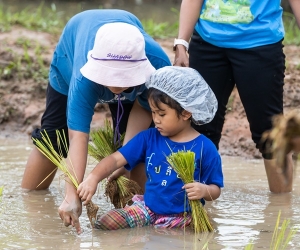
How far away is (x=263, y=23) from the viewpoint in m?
4.14

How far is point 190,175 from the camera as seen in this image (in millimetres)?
3680

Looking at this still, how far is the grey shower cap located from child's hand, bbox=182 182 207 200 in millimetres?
331

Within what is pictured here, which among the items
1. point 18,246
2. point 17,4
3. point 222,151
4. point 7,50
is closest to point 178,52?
point 18,246

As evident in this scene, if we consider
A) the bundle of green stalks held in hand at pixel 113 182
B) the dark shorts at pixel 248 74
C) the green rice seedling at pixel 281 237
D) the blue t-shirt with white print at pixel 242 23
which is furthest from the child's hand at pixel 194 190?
the blue t-shirt with white print at pixel 242 23

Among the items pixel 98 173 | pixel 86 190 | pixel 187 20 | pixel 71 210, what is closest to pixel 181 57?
pixel 187 20

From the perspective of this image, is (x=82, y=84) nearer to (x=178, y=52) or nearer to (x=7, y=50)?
(x=178, y=52)

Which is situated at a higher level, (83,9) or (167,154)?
(83,9)

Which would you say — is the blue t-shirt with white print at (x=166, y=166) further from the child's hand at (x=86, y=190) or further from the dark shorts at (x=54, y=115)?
the dark shorts at (x=54, y=115)

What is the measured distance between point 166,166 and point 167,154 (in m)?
0.06

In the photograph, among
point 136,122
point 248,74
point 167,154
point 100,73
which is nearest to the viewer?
point 100,73

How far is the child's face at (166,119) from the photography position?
3732 millimetres

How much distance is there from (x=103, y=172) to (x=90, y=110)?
0.32m

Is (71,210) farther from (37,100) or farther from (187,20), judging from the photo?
(37,100)

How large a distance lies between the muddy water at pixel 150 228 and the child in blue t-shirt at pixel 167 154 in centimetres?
8
